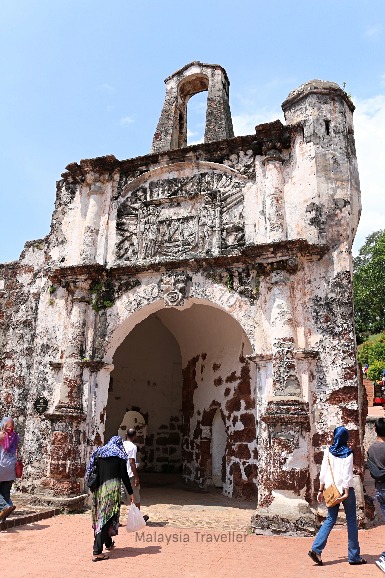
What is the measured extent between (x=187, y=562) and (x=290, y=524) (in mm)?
1768

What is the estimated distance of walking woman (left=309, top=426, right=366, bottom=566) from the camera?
443 centimetres

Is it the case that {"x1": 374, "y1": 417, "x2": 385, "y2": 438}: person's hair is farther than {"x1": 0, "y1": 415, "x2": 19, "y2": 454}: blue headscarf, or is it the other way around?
{"x1": 0, "y1": 415, "x2": 19, "y2": 454}: blue headscarf

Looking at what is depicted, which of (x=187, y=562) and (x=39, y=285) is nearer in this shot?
(x=187, y=562)

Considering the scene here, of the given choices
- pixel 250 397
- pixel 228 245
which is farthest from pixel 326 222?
pixel 250 397

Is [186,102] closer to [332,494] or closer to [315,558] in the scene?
[332,494]

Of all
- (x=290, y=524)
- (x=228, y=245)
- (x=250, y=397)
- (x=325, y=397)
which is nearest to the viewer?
(x=290, y=524)

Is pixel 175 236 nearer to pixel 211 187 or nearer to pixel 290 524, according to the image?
pixel 211 187

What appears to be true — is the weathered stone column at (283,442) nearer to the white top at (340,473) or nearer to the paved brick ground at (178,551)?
the paved brick ground at (178,551)

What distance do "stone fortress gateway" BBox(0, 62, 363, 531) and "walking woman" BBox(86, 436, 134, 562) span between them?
2.09 meters

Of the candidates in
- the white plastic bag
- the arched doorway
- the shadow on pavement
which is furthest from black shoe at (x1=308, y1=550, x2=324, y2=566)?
the arched doorway

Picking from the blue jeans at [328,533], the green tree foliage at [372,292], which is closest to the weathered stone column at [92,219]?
the blue jeans at [328,533]

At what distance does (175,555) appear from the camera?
4.84 m

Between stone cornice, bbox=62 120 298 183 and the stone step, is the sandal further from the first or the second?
stone cornice, bbox=62 120 298 183

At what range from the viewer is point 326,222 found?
284 inches
